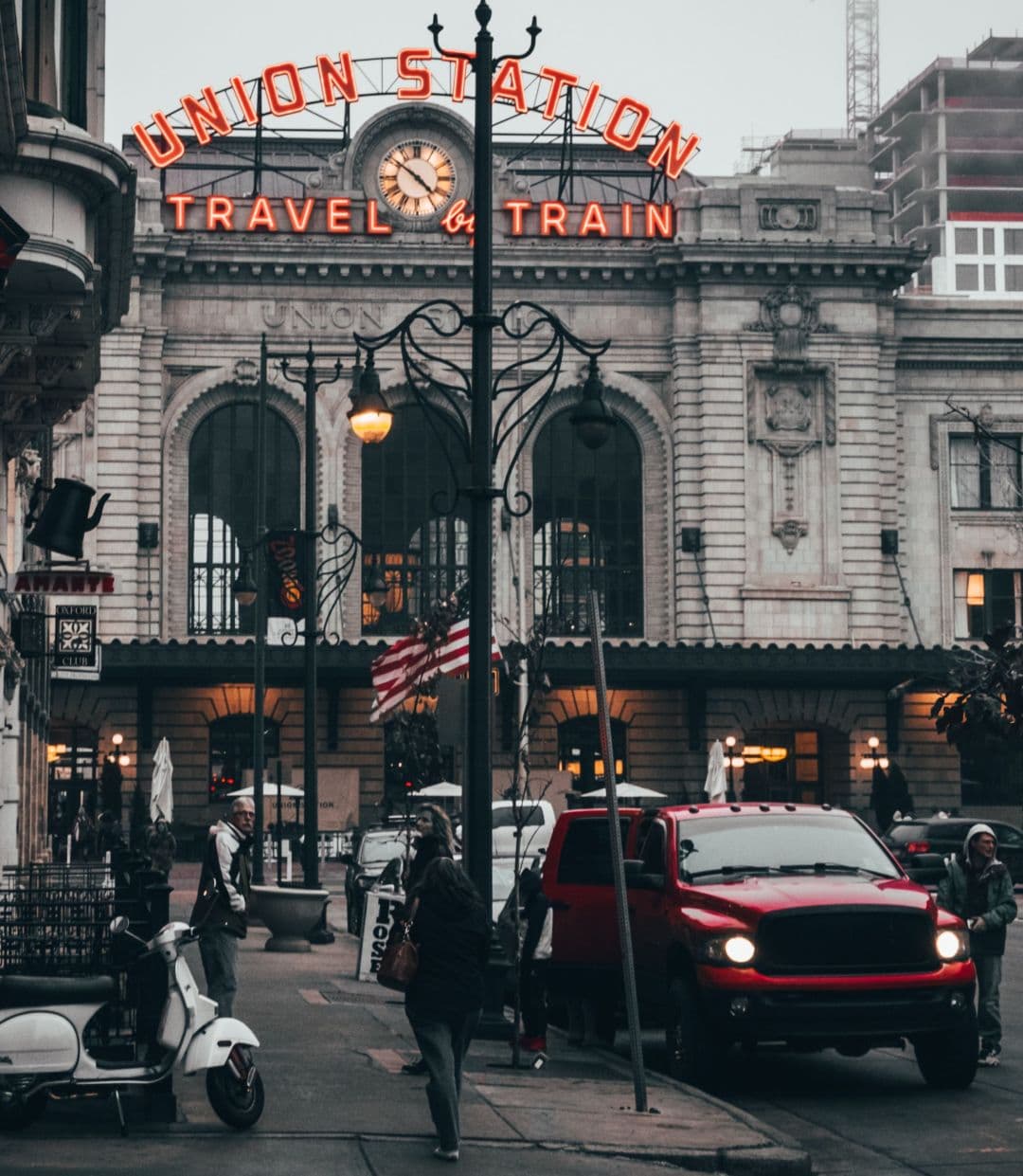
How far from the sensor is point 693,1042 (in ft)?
51.6

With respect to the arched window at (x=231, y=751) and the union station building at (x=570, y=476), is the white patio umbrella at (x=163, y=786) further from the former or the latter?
the arched window at (x=231, y=751)

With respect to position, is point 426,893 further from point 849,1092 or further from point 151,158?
point 151,158

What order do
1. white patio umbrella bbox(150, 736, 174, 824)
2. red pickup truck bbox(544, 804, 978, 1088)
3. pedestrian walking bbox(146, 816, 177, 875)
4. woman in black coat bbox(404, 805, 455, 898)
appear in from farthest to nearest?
white patio umbrella bbox(150, 736, 174, 824), pedestrian walking bbox(146, 816, 177, 875), red pickup truck bbox(544, 804, 978, 1088), woman in black coat bbox(404, 805, 455, 898)

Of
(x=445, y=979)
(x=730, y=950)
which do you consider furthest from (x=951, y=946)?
(x=445, y=979)

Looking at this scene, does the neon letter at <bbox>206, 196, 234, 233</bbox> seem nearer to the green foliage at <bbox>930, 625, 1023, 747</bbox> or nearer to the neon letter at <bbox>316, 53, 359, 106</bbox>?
the neon letter at <bbox>316, 53, 359, 106</bbox>

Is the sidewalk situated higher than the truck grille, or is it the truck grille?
the truck grille

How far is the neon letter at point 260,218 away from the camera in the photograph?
63.2m

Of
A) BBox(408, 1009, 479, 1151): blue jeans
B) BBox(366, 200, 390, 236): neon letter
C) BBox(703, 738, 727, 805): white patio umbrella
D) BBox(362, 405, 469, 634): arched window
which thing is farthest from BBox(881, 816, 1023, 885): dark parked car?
BBox(366, 200, 390, 236): neon letter

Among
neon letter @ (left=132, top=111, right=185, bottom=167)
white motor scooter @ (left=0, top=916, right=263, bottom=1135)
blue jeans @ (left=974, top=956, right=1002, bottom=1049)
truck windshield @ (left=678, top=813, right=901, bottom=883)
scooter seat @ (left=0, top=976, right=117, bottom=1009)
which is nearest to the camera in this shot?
white motor scooter @ (left=0, top=916, right=263, bottom=1135)

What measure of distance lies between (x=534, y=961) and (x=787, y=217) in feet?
163

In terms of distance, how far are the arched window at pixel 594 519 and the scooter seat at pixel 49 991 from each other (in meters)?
52.3

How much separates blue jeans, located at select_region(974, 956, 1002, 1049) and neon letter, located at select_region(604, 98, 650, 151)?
4940cm

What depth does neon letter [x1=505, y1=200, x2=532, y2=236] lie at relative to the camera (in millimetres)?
64125

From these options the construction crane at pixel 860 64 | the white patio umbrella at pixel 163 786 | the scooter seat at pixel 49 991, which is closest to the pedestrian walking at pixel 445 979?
the scooter seat at pixel 49 991
